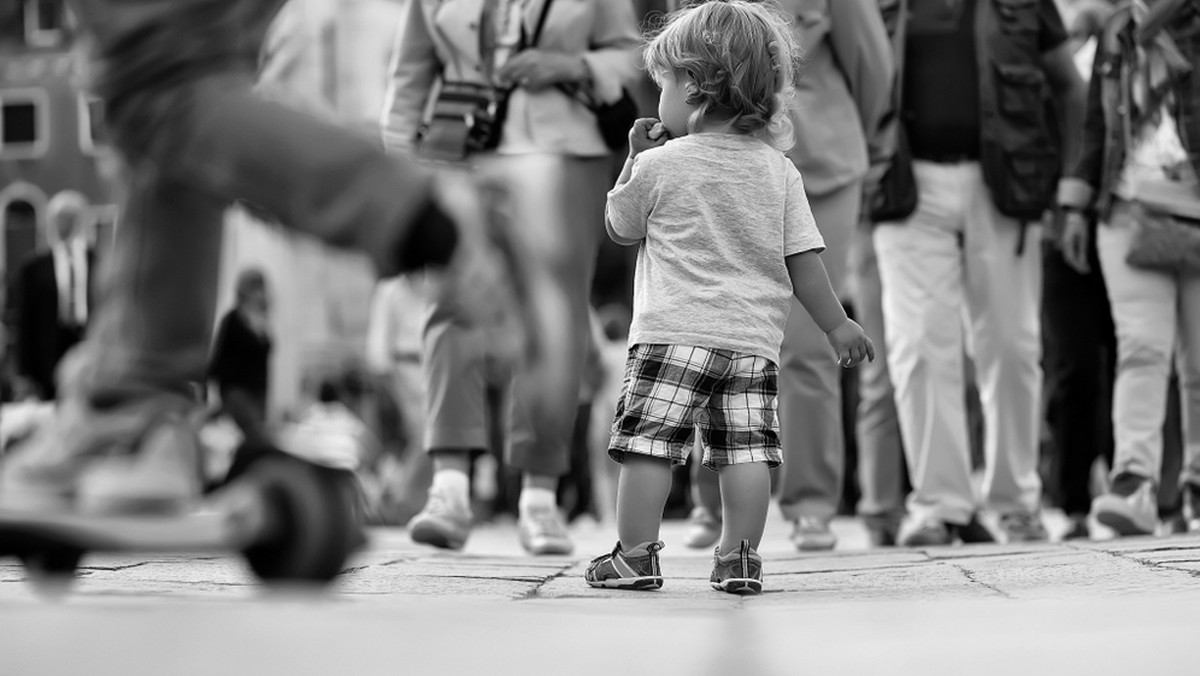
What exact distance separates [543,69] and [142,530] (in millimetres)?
3634

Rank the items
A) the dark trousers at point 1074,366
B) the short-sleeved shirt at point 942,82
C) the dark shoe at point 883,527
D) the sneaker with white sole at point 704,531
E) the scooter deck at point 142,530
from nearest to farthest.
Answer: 1. the scooter deck at point 142,530
2. the short-sleeved shirt at point 942,82
3. the sneaker with white sole at point 704,531
4. the dark shoe at point 883,527
5. the dark trousers at point 1074,366

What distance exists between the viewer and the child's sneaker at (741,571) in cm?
A: 426

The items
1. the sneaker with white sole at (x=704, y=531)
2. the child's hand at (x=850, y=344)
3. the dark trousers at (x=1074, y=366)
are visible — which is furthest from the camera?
the dark trousers at (x=1074, y=366)

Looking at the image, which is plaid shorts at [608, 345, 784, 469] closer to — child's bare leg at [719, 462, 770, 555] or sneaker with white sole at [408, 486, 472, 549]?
child's bare leg at [719, 462, 770, 555]

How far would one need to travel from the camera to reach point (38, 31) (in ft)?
147

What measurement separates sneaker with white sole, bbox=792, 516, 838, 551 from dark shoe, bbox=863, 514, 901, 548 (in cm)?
66

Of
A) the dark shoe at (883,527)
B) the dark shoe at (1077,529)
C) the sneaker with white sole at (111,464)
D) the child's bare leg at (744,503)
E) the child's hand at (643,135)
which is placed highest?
the child's hand at (643,135)

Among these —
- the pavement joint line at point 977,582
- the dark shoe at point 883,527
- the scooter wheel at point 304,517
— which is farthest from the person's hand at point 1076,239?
the scooter wheel at point 304,517

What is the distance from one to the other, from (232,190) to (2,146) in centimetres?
4453

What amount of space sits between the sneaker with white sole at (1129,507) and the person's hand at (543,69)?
7.46 feet

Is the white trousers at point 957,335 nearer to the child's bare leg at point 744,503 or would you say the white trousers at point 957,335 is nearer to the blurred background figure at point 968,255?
the blurred background figure at point 968,255

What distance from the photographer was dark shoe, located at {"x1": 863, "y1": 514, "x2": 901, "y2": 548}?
7.11 m

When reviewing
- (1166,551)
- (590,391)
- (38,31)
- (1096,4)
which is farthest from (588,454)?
(38,31)

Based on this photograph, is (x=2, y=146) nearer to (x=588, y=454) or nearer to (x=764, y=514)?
(x=588, y=454)
